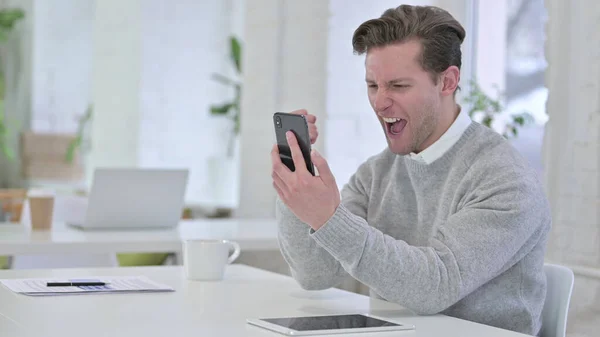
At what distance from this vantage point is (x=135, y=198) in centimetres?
299

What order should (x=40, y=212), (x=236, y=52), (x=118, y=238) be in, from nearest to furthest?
(x=118, y=238)
(x=40, y=212)
(x=236, y=52)

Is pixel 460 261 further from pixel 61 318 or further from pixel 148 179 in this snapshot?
pixel 148 179

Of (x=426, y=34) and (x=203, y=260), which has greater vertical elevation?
(x=426, y=34)

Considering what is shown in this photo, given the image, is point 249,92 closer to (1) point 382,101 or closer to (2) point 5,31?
(1) point 382,101

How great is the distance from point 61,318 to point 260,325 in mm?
326

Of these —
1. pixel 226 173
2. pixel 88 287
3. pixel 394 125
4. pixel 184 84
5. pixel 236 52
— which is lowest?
pixel 226 173

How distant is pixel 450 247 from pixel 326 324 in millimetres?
326

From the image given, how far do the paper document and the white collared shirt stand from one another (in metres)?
0.59

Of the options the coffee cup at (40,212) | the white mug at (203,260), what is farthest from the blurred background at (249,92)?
the coffee cup at (40,212)

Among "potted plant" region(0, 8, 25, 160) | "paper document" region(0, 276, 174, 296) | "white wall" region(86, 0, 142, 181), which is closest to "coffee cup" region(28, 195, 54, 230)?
"paper document" region(0, 276, 174, 296)

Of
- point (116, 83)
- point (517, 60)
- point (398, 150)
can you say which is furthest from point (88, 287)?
point (116, 83)

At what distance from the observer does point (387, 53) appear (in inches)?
74.1

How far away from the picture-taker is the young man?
1.58 metres

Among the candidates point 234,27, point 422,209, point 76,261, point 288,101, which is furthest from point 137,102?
point 422,209
